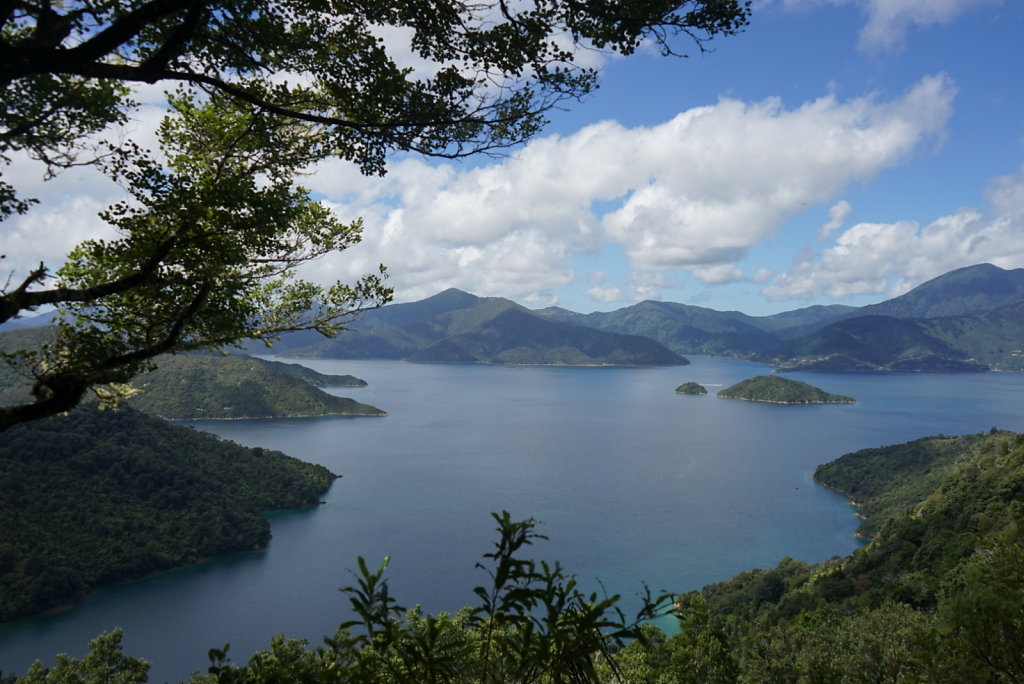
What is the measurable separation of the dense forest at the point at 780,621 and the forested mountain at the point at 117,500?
3214 cm

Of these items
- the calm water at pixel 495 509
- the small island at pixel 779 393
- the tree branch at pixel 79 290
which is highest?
the tree branch at pixel 79 290

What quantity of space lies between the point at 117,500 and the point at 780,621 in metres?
66.9

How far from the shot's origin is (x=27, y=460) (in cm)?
6072

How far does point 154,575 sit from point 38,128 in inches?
→ 2623

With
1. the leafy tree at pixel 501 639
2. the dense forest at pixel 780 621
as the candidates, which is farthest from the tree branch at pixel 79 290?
A: the leafy tree at pixel 501 639

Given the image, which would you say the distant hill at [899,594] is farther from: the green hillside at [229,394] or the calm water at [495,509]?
the green hillside at [229,394]

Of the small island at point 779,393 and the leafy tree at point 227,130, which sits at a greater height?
the leafy tree at point 227,130

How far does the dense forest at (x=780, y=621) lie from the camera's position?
2498mm

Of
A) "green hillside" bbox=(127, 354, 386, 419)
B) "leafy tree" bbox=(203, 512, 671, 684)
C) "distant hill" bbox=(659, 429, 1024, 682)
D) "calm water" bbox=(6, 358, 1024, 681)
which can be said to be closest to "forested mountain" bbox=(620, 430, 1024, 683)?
"distant hill" bbox=(659, 429, 1024, 682)

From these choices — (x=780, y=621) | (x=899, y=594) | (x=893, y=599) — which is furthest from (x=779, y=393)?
(x=780, y=621)

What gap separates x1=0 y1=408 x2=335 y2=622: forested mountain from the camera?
171 ft

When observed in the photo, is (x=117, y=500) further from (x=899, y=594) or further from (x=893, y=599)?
(x=899, y=594)

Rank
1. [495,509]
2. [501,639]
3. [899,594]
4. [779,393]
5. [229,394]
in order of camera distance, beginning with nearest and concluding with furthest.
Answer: [501,639], [899,594], [495,509], [229,394], [779,393]

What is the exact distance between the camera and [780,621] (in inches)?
1442
